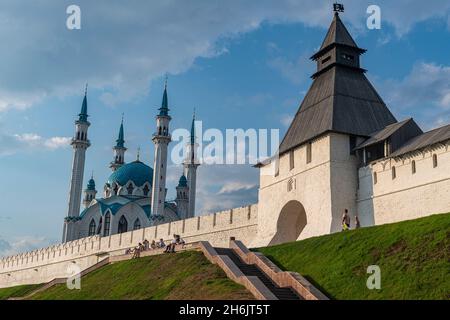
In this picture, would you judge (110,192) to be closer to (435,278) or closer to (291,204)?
(291,204)

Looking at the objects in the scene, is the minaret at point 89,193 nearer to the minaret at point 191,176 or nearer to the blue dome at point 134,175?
the blue dome at point 134,175

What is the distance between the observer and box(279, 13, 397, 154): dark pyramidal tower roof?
30062 millimetres

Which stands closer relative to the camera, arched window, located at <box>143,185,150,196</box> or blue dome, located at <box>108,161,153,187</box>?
arched window, located at <box>143,185,150,196</box>

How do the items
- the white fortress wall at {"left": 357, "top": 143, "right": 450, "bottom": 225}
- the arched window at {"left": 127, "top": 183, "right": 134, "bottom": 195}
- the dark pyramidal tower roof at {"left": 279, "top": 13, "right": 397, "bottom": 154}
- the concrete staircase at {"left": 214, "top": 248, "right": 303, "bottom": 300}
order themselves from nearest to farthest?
1. the concrete staircase at {"left": 214, "top": 248, "right": 303, "bottom": 300}
2. the white fortress wall at {"left": 357, "top": 143, "right": 450, "bottom": 225}
3. the dark pyramidal tower roof at {"left": 279, "top": 13, "right": 397, "bottom": 154}
4. the arched window at {"left": 127, "top": 183, "right": 134, "bottom": 195}

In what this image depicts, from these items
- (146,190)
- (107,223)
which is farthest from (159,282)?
(146,190)

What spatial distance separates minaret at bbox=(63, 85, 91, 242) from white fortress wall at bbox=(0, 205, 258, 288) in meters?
5.17

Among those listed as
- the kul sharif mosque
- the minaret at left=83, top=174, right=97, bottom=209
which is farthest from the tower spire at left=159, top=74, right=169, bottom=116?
the minaret at left=83, top=174, right=97, bottom=209

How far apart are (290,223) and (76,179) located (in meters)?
38.2

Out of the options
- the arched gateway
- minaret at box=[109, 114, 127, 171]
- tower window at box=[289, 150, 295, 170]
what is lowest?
the arched gateway

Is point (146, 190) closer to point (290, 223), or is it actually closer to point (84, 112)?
point (84, 112)

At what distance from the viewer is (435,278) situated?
51.8ft

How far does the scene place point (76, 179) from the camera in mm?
64500

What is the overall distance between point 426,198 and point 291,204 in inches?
333

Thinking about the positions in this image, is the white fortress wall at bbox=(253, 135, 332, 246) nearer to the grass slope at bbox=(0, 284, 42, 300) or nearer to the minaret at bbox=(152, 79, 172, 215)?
the grass slope at bbox=(0, 284, 42, 300)
